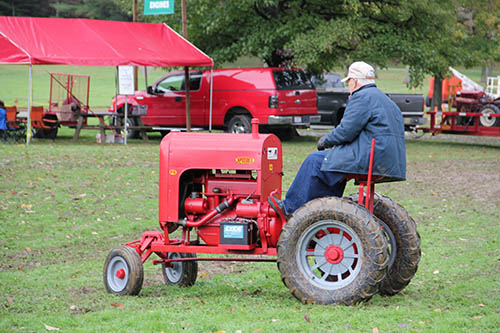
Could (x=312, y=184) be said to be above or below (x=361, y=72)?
below

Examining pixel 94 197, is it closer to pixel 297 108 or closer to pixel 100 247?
pixel 100 247

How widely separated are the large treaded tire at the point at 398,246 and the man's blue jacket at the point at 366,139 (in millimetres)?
582

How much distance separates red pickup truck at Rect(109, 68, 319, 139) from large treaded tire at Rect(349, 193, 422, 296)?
1282 cm

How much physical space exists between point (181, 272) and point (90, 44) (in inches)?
468

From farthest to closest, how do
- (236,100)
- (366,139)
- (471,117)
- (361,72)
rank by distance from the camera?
(471,117) → (236,100) → (361,72) → (366,139)

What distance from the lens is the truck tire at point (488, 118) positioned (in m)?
20.5

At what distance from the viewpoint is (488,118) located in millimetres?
20812

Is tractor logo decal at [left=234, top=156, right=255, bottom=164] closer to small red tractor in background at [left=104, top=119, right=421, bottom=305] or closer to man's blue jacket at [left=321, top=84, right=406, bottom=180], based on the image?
small red tractor in background at [left=104, top=119, right=421, bottom=305]

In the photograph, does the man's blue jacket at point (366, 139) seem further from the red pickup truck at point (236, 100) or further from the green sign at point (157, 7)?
the red pickup truck at point (236, 100)

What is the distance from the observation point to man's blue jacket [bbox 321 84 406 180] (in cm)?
562

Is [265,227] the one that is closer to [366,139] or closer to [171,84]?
[366,139]

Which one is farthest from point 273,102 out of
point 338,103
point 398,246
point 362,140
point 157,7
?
point 362,140

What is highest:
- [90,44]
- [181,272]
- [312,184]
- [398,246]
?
[90,44]

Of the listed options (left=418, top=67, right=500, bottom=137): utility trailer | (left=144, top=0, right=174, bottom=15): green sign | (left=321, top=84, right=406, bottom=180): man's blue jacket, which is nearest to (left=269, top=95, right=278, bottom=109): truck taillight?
(left=144, top=0, right=174, bottom=15): green sign
